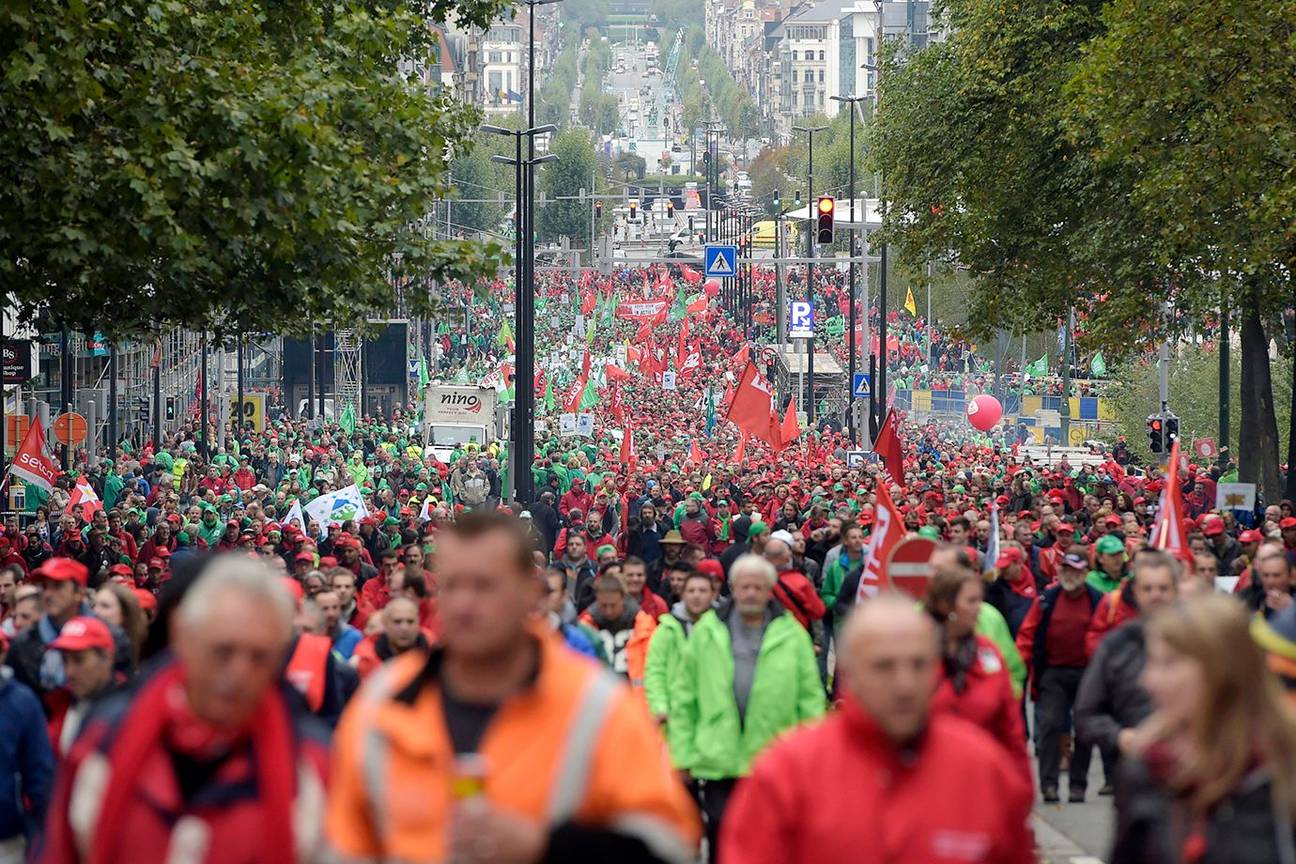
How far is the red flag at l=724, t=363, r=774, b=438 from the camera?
36.1 metres

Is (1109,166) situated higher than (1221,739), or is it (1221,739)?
(1109,166)

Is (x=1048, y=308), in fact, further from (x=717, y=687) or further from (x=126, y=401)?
(x=717, y=687)

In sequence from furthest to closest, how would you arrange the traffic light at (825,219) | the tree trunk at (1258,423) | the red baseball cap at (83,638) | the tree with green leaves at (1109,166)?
the traffic light at (825,219) < the tree trunk at (1258,423) < the tree with green leaves at (1109,166) < the red baseball cap at (83,638)

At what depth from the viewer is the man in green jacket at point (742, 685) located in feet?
28.6

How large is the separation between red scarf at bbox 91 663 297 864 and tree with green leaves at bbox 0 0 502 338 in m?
13.2

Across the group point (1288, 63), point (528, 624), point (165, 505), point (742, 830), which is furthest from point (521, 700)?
point (165, 505)

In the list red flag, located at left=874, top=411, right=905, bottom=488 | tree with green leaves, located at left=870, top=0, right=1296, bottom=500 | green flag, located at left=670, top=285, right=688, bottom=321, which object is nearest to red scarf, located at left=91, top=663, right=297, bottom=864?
tree with green leaves, located at left=870, top=0, right=1296, bottom=500

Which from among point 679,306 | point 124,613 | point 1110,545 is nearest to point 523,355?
point 1110,545

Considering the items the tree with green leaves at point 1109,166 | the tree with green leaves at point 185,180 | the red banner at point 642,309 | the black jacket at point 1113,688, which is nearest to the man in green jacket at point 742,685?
the black jacket at point 1113,688

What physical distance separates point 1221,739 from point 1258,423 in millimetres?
28507

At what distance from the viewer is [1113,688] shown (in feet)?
25.6

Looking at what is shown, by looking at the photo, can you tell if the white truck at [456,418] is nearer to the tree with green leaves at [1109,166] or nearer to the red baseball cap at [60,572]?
the tree with green leaves at [1109,166]

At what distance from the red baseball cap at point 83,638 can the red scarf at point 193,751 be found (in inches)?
115

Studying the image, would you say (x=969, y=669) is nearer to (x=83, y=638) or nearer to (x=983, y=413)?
(x=83, y=638)
